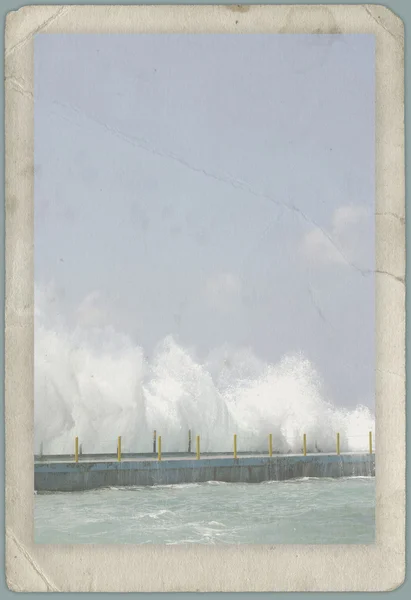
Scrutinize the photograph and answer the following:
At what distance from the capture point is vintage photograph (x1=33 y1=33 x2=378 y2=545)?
397 cm

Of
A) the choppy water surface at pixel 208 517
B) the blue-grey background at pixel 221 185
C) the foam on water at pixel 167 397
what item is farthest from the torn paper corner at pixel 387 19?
the choppy water surface at pixel 208 517

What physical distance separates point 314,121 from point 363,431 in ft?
4.38

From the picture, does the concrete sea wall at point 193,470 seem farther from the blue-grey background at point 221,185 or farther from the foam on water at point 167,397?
the blue-grey background at point 221,185

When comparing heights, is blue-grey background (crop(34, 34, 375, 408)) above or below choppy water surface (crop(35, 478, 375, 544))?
above

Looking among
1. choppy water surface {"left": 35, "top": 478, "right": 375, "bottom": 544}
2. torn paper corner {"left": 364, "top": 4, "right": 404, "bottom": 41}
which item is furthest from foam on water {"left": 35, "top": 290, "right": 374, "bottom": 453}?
torn paper corner {"left": 364, "top": 4, "right": 404, "bottom": 41}

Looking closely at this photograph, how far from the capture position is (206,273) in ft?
13.1

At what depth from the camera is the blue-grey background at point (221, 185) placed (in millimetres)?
3992

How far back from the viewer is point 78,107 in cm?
402

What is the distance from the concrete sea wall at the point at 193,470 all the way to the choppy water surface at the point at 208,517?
4 centimetres

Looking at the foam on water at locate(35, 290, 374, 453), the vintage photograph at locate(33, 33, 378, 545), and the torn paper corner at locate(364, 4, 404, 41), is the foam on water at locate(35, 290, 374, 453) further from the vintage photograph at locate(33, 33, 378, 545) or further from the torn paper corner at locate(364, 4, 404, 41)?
the torn paper corner at locate(364, 4, 404, 41)

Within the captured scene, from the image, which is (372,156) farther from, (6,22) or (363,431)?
(6,22)

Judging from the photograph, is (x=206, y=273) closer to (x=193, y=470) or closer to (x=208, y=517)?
(x=193, y=470)

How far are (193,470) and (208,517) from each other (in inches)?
9.0

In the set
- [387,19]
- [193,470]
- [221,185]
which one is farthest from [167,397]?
[387,19]
